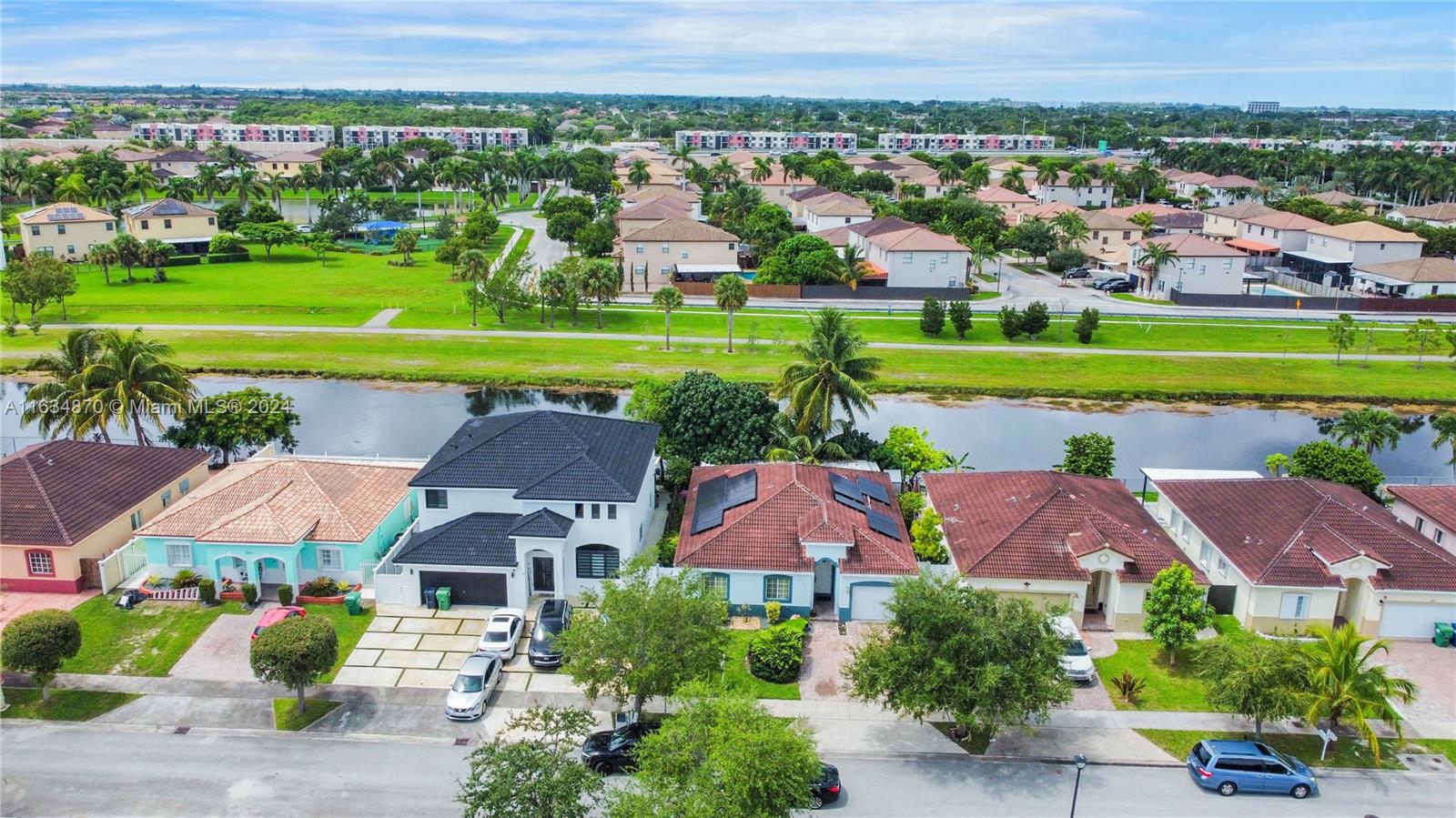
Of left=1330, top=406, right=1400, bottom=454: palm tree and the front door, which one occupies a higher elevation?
left=1330, top=406, right=1400, bottom=454: palm tree

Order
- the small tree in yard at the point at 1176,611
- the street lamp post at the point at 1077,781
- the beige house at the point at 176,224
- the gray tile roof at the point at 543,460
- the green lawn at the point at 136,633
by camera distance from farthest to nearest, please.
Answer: the beige house at the point at 176,224
the gray tile roof at the point at 543,460
the small tree in yard at the point at 1176,611
the green lawn at the point at 136,633
the street lamp post at the point at 1077,781

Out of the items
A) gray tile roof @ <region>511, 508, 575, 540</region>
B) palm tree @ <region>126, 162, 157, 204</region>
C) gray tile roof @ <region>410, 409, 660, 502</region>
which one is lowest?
gray tile roof @ <region>511, 508, 575, 540</region>

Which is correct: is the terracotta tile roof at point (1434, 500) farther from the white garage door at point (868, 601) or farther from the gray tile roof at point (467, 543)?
the gray tile roof at point (467, 543)

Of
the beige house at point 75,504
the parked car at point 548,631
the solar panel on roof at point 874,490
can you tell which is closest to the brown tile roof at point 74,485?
the beige house at point 75,504

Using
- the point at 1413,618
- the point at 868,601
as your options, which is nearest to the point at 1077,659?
the point at 868,601

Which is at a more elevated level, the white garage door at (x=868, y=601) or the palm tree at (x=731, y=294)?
the palm tree at (x=731, y=294)

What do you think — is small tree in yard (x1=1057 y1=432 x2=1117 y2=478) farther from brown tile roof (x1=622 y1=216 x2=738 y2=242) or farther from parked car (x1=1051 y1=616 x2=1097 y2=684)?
brown tile roof (x1=622 y1=216 x2=738 y2=242)

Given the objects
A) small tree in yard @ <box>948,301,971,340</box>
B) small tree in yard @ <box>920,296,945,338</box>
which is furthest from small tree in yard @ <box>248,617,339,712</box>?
small tree in yard @ <box>948,301,971,340</box>
